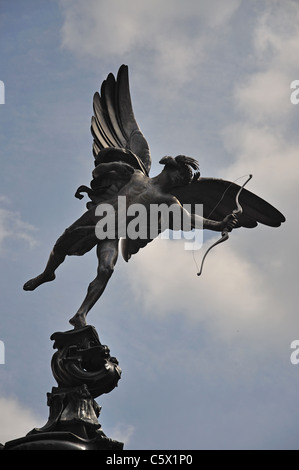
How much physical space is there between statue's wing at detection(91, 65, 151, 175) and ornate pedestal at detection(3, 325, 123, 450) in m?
4.10

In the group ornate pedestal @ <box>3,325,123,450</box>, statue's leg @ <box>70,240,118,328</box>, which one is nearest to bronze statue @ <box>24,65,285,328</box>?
statue's leg @ <box>70,240,118,328</box>

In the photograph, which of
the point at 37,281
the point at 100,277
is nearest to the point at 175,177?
the point at 100,277

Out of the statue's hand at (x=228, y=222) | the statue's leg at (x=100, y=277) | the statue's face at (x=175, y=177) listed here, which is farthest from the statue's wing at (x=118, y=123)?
the statue's hand at (x=228, y=222)

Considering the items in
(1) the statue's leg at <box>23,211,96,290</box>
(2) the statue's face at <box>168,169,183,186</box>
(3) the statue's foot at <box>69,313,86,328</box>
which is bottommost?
(3) the statue's foot at <box>69,313,86,328</box>

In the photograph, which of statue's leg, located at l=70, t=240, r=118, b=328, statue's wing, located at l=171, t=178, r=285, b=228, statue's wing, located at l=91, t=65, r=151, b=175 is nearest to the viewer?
statue's leg, located at l=70, t=240, r=118, b=328

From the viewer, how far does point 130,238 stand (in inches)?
656

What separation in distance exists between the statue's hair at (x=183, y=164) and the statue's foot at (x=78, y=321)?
3.14m

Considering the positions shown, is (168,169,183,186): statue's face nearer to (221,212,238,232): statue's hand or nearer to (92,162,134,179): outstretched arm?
(92,162,134,179): outstretched arm

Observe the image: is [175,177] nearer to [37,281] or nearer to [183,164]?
[183,164]

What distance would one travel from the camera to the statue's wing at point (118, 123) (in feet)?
59.2

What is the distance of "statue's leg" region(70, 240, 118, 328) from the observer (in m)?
15.3
